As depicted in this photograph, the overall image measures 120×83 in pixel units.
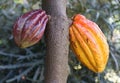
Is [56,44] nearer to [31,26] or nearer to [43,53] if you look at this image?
[31,26]

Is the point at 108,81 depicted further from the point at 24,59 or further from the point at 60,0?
the point at 60,0

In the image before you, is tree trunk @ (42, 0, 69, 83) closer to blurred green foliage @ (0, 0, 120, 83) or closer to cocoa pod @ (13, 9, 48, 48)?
cocoa pod @ (13, 9, 48, 48)

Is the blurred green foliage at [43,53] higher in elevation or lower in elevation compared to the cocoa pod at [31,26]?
lower

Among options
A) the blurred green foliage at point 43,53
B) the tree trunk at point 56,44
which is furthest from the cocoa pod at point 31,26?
the blurred green foliage at point 43,53

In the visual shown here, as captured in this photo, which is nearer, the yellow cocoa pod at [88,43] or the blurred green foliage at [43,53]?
the yellow cocoa pod at [88,43]

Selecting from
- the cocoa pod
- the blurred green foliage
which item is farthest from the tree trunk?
the blurred green foliage

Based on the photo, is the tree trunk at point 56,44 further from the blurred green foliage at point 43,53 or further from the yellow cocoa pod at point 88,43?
the blurred green foliage at point 43,53

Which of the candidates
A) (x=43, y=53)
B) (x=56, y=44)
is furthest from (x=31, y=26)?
(x=43, y=53)
